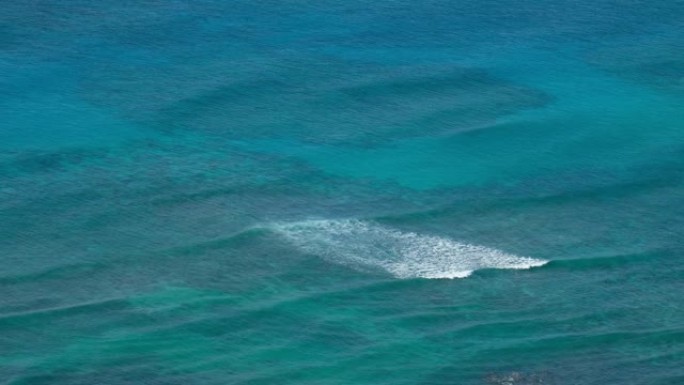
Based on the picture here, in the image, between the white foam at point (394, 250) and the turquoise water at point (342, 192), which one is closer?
the turquoise water at point (342, 192)

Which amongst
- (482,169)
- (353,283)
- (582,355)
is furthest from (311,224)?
(582,355)

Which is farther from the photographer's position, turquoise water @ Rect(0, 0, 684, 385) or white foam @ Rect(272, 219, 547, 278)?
white foam @ Rect(272, 219, 547, 278)

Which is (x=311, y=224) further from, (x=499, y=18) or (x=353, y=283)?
(x=499, y=18)

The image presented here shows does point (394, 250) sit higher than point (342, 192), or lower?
lower

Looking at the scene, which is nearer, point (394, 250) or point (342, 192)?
point (394, 250)
